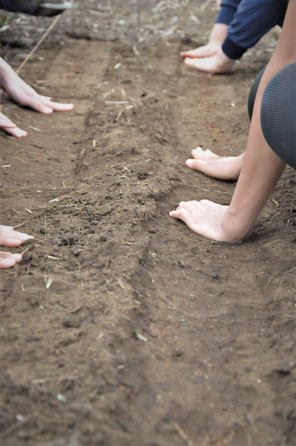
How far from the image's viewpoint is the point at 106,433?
128 centimetres

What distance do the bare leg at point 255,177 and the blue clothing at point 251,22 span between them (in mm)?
1486

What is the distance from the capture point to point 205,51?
4016mm

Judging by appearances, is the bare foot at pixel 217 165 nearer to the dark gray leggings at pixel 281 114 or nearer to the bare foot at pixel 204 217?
the bare foot at pixel 204 217

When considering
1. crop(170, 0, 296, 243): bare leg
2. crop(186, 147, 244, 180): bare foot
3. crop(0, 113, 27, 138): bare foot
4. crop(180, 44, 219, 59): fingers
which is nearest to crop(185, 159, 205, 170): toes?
crop(186, 147, 244, 180): bare foot

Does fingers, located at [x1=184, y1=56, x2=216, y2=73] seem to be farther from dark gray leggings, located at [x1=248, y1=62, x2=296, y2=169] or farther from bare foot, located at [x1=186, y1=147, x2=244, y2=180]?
dark gray leggings, located at [x1=248, y1=62, x2=296, y2=169]

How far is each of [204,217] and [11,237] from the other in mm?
744

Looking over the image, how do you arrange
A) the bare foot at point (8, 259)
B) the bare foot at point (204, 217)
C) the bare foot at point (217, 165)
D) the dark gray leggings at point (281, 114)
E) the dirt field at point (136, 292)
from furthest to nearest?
the bare foot at point (217, 165) < the bare foot at point (204, 217) < the bare foot at point (8, 259) < the dark gray leggings at point (281, 114) < the dirt field at point (136, 292)

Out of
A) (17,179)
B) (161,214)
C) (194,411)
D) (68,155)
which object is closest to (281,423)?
(194,411)

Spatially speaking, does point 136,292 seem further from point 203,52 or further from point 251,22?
point 203,52

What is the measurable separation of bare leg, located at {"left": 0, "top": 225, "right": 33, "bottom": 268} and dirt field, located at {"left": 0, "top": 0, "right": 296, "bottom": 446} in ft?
0.13

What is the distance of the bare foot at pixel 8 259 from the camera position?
188cm

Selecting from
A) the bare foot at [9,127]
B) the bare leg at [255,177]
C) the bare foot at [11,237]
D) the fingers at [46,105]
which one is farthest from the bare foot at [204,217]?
the fingers at [46,105]

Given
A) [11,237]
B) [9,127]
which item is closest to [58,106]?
[9,127]

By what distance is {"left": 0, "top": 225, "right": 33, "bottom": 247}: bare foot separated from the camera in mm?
2000
